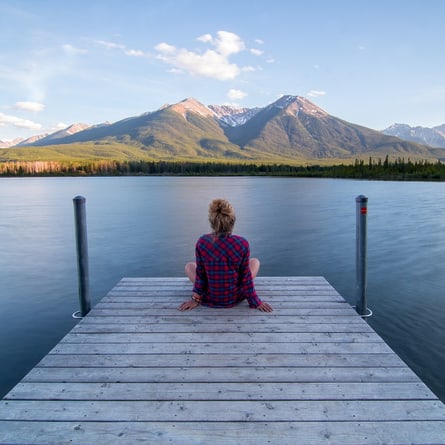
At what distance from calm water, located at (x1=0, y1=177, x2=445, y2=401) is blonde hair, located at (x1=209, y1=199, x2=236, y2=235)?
4.03m

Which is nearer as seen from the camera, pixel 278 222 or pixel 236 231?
pixel 236 231

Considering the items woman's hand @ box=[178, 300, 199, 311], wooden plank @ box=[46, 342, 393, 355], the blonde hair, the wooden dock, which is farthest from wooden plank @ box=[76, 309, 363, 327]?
the blonde hair

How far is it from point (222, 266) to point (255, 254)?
35.7 ft

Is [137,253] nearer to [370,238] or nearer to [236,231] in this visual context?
[236,231]

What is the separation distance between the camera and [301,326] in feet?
17.8

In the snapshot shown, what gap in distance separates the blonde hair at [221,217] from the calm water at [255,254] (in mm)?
4026

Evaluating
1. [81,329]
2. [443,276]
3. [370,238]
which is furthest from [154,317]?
[370,238]

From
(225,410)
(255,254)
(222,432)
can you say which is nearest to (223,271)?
(225,410)

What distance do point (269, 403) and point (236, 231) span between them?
1963 cm

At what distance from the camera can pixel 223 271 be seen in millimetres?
5598

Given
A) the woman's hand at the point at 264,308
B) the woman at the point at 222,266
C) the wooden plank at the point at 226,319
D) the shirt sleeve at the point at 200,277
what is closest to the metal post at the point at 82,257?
the wooden plank at the point at 226,319

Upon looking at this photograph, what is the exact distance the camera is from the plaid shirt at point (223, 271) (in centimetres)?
554

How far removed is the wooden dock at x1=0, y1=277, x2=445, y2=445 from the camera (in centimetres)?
324

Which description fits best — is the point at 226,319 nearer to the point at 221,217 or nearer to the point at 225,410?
the point at 221,217
